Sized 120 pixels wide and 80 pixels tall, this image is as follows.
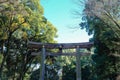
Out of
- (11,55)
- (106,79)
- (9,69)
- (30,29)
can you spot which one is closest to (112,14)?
(106,79)

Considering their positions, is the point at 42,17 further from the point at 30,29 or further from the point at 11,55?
the point at 11,55

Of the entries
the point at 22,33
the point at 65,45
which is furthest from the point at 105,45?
the point at 22,33

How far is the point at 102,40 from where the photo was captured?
65.7 ft

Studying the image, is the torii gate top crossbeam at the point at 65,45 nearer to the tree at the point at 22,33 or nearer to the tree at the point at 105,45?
the tree at the point at 105,45

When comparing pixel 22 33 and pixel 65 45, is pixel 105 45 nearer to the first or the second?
pixel 65 45

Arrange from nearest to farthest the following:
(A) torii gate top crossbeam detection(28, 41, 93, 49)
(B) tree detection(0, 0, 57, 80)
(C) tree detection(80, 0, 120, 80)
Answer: (A) torii gate top crossbeam detection(28, 41, 93, 49) < (C) tree detection(80, 0, 120, 80) < (B) tree detection(0, 0, 57, 80)

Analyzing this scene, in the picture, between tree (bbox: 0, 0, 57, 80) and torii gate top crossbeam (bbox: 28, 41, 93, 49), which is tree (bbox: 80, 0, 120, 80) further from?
tree (bbox: 0, 0, 57, 80)

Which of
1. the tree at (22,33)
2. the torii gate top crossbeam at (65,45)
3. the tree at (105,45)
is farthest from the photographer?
the tree at (22,33)

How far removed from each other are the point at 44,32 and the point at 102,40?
8.12 meters

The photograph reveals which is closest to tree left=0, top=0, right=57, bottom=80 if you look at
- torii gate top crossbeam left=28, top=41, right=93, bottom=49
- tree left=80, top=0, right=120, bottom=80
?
torii gate top crossbeam left=28, top=41, right=93, bottom=49

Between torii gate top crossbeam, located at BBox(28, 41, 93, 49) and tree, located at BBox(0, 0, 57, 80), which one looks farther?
tree, located at BBox(0, 0, 57, 80)

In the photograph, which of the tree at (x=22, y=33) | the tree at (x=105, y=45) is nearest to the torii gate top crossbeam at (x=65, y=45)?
the tree at (x=105, y=45)

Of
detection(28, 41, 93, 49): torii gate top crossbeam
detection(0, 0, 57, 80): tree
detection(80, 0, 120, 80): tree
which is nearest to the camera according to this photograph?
detection(28, 41, 93, 49): torii gate top crossbeam

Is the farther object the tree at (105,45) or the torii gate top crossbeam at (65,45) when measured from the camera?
the tree at (105,45)
